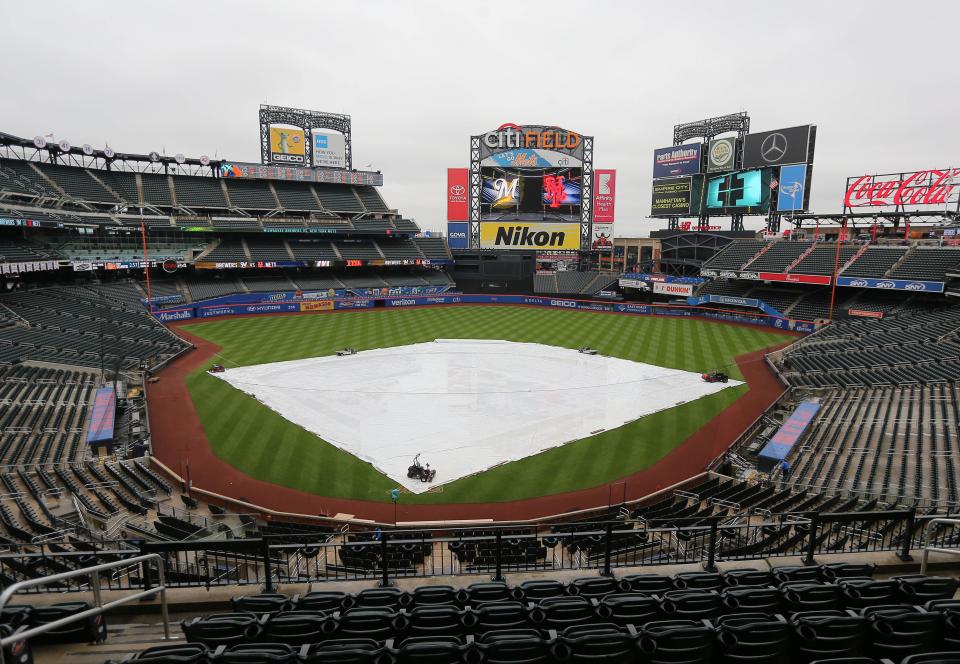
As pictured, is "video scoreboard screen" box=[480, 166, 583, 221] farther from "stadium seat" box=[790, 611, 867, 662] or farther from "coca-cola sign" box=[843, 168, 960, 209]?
"stadium seat" box=[790, 611, 867, 662]

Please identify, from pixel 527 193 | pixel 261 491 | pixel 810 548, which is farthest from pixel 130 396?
pixel 527 193

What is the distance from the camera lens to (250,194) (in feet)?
252

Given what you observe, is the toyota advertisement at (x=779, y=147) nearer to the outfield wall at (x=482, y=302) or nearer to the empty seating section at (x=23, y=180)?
the outfield wall at (x=482, y=302)

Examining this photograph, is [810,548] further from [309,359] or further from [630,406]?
[309,359]

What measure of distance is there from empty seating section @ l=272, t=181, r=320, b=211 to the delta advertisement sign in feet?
229

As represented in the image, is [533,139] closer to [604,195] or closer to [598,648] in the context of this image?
[604,195]

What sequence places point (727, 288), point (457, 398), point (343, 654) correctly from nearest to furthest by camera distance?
point (343, 654)
point (457, 398)
point (727, 288)

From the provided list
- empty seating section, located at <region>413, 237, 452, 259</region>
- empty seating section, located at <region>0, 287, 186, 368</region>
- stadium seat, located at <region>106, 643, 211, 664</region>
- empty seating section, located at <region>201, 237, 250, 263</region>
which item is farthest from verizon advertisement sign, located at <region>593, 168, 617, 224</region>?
stadium seat, located at <region>106, 643, 211, 664</region>

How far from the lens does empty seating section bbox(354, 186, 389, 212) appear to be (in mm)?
85625

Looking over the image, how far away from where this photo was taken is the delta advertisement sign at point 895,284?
144 ft

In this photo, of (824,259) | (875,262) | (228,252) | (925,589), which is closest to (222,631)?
Answer: (925,589)

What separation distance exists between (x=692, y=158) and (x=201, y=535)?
72.7 meters

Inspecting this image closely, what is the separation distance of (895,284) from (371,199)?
71.3 m

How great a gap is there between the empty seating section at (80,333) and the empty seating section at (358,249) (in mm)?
30992
